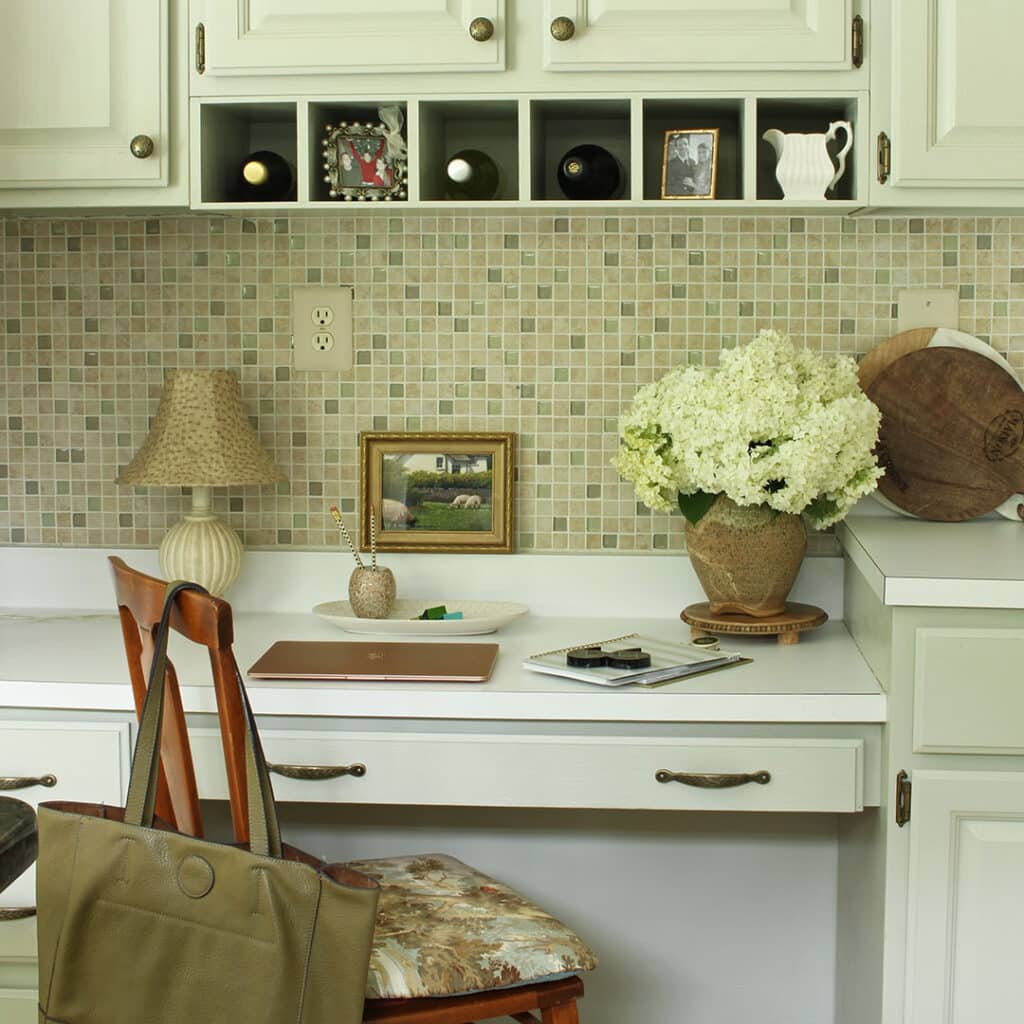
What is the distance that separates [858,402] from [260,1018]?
1179 mm

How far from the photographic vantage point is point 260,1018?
51.3 inches

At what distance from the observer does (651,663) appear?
1.79 meters

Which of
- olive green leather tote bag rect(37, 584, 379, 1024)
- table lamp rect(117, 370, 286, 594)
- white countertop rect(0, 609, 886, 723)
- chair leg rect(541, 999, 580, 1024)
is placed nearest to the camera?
olive green leather tote bag rect(37, 584, 379, 1024)

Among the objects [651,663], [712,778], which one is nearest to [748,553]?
[651,663]

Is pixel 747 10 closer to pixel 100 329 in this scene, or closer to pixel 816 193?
pixel 816 193

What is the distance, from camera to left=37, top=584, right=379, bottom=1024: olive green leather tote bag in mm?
1295

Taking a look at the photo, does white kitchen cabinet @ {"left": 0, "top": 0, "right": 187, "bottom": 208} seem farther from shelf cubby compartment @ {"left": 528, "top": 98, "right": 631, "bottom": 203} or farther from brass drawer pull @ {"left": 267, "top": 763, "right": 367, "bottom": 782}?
brass drawer pull @ {"left": 267, "top": 763, "right": 367, "bottom": 782}

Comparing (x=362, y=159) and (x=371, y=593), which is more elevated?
(x=362, y=159)

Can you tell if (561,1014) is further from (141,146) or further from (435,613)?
(141,146)

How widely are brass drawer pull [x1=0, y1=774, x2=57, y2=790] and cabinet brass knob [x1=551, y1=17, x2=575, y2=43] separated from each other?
1.27 m

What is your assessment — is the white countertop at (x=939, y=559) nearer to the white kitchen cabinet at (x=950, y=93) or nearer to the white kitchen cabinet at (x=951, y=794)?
the white kitchen cabinet at (x=951, y=794)

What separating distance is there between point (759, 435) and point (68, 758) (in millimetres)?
1085

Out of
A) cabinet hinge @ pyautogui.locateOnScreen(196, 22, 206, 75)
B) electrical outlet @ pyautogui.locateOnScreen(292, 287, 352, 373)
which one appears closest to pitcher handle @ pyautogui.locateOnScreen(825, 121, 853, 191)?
electrical outlet @ pyautogui.locateOnScreen(292, 287, 352, 373)

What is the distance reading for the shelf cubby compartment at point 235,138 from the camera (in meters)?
1.94
